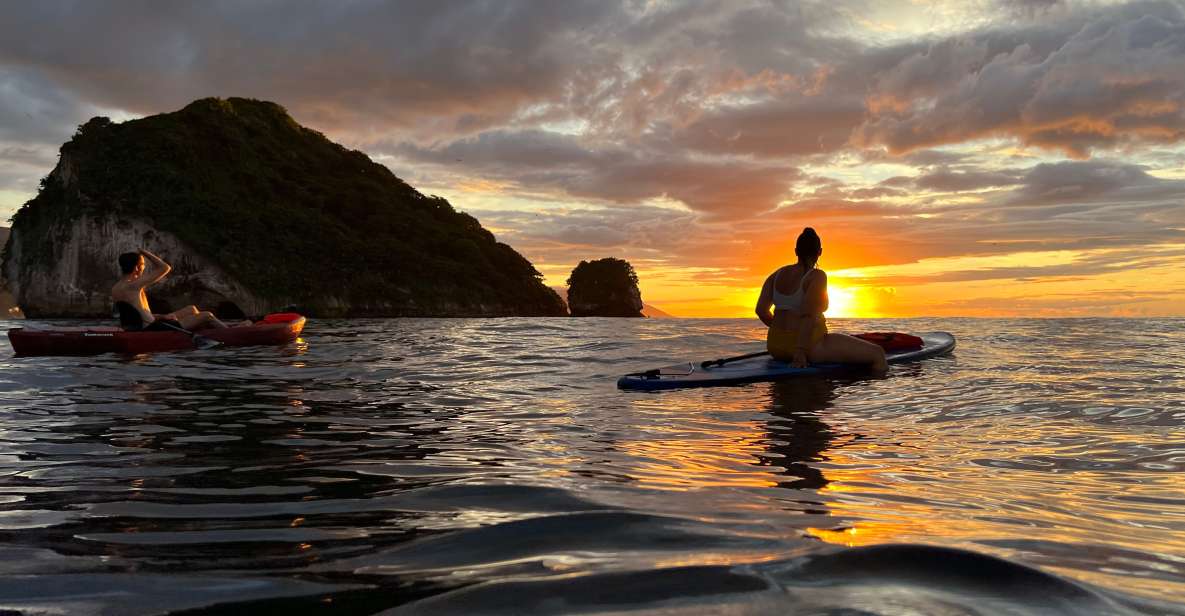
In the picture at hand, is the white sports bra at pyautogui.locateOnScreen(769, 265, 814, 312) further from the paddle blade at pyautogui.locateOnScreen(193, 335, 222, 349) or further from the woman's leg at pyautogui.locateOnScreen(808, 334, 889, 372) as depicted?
the paddle blade at pyautogui.locateOnScreen(193, 335, 222, 349)

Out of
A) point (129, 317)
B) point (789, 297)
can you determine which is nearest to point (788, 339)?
point (789, 297)

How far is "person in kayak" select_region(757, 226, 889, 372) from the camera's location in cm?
873

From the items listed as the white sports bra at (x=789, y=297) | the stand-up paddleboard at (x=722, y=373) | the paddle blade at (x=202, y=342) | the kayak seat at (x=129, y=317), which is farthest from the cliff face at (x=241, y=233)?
the white sports bra at (x=789, y=297)

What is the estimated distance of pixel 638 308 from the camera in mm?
120062

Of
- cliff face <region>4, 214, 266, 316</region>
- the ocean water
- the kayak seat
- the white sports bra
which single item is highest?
cliff face <region>4, 214, 266, 316</region>

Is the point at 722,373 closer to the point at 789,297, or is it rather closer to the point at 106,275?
the point at 789,297

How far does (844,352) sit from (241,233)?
2872 inches

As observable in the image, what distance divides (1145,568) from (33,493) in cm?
449

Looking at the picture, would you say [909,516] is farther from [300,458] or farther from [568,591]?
[300,458]

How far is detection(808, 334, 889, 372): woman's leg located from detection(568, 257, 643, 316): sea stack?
107767 millimetres

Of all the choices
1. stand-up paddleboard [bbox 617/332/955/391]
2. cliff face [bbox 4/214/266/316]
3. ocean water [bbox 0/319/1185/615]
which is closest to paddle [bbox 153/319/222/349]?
ocean water [bbox 0/319/1185/615]

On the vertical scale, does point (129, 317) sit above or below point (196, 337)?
A: above

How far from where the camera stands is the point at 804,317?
9.17 m

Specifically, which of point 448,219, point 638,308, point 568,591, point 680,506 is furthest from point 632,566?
point 638,308
